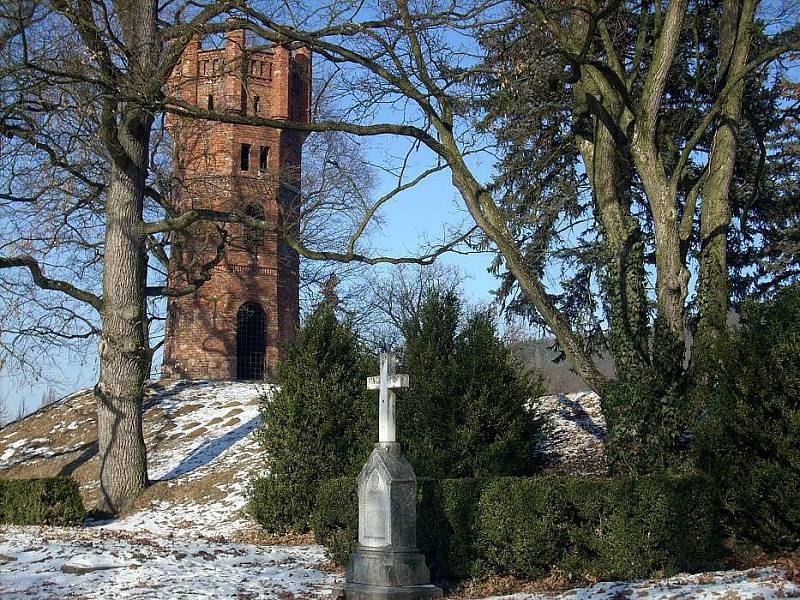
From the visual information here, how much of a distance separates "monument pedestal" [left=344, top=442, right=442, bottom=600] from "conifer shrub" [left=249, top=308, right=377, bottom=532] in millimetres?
4696

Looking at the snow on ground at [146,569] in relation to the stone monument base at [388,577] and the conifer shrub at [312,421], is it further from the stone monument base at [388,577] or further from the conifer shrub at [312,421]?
the conifer shrub at [312,421]

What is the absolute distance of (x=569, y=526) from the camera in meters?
9.77

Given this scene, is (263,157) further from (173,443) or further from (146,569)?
(146,569)

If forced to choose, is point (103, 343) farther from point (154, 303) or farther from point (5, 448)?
point (154, 303)

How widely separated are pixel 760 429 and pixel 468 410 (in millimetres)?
5241

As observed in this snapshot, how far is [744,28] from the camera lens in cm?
1338

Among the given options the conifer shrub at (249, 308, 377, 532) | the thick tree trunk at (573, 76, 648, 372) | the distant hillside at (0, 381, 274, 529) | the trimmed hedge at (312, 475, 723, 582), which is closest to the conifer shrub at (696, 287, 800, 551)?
the trimmed hedge at (312, 475, 723, 582)

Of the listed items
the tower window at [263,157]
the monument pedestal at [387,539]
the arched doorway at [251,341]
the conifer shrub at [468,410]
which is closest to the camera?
the monument pedestal at [387,539]

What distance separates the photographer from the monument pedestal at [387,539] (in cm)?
909

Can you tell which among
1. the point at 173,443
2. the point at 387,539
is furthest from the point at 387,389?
the point at 173,443

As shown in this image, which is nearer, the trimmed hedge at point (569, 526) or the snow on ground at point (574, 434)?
the trimmed hedge at point (569, 526)

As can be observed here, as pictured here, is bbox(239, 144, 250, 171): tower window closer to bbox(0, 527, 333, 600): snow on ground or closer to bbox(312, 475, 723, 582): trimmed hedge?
bbox(0, 527, 333, 600): snow on ground

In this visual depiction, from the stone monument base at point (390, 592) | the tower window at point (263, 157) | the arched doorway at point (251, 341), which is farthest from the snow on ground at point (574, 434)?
the tower window at point (263, 157)

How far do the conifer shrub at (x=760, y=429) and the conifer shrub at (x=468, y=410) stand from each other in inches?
160
